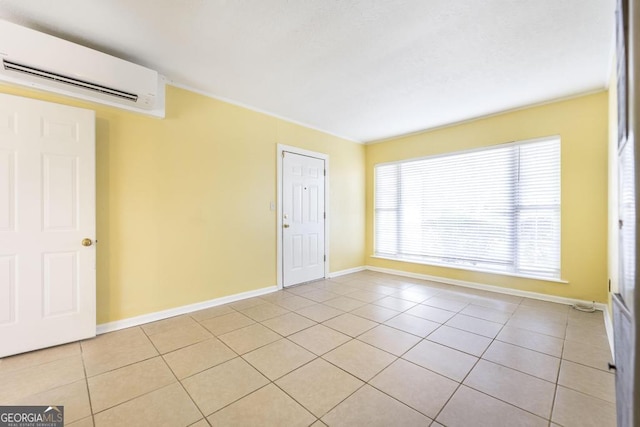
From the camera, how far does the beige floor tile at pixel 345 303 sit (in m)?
3.26

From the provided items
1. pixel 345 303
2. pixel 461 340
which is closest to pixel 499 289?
pixel 461 340

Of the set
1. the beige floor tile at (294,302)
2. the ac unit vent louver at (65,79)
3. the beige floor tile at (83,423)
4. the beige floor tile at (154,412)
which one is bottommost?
the beige floor tile at (294,302)

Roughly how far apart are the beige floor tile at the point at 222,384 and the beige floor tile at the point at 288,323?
0.62 meters

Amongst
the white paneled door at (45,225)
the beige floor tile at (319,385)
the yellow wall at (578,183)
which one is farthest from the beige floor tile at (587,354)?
the white paneled door at (45,225)

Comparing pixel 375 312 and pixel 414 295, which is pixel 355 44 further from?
pixel 414 295

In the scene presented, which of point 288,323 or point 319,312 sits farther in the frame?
point 319,312

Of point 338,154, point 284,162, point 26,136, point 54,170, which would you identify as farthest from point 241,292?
point 338,154

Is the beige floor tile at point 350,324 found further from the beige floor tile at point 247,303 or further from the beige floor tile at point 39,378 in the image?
the beige floor tile at point 39,378

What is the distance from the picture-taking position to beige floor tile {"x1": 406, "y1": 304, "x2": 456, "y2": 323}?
292 centimetres

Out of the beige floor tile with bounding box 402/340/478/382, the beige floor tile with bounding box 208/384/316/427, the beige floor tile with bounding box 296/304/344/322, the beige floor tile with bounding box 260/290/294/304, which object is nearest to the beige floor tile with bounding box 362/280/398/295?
the beige floor tile with bounding box 296/304/344/322

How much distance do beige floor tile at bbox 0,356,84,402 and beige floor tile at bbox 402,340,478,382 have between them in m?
2.52

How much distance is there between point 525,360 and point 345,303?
1.87m

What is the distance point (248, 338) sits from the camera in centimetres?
245

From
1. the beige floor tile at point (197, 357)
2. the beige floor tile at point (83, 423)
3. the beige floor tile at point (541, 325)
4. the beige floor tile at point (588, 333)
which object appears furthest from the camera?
the beige floor tile at point (541, 325)
